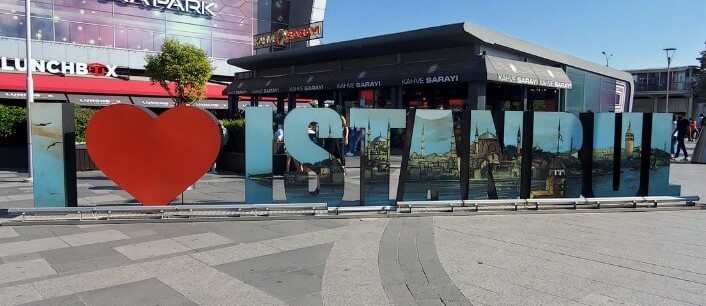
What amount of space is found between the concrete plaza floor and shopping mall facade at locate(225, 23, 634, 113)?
11.0 metres

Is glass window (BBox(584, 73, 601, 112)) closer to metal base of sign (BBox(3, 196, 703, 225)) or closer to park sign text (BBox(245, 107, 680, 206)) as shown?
park sign text (BBox(245, 107, 680, 206))

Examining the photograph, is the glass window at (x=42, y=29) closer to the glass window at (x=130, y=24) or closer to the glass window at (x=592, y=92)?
the glass window at (x=130, y=24)

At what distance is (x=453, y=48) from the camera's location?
62.7 feet

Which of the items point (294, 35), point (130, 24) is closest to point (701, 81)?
point (294, 35)

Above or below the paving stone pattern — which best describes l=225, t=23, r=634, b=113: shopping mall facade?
above

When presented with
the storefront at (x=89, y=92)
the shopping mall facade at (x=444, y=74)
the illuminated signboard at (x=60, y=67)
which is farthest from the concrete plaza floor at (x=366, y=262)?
the illuminated signboard at (x=60, y=67)

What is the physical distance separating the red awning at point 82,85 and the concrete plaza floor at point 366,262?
23.6 meters

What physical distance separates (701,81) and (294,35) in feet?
131

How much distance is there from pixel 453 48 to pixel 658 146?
36.7 feet

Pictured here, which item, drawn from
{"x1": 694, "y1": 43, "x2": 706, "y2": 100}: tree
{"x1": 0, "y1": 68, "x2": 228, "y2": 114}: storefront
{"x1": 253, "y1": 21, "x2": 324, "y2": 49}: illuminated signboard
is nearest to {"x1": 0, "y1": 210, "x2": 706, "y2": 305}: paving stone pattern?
{"x1": 0, "y1": 68, "x2": 228, "y2": 114}: storefront

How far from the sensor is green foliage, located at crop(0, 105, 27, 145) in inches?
567

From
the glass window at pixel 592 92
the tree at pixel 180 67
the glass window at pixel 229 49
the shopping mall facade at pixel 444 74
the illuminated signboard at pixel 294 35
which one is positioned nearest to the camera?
the shopping mall facade at pixel 444 74

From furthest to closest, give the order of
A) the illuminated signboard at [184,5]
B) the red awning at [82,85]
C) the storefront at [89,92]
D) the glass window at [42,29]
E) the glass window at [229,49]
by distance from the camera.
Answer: the glass window at [229,49]
the illuminated signboard at [184,5]
the glass window at [42,29]
the red awning at [82,85]
the storefront at [89,92]

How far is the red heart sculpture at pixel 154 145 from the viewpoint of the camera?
745 cm
